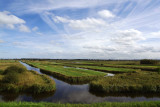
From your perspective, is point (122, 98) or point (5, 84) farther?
point (5, 84)

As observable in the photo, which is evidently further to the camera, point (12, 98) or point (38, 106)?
point (12, 98)

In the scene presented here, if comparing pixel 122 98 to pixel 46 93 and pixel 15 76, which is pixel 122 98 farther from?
pixel 15 76

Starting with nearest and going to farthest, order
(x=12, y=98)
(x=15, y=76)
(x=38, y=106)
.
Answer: (x=38, y=106)
(x=12, y=98)
(x=15, y=76)

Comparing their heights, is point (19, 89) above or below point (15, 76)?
below

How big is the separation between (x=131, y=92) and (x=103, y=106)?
34.9ft

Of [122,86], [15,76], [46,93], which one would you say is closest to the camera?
[46,93]

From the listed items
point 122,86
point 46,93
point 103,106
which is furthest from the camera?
point 122,86

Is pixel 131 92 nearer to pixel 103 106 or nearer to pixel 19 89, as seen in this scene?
pixel 103 106

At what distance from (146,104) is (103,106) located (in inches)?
199

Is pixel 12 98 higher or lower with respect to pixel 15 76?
lower

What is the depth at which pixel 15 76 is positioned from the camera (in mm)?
22641

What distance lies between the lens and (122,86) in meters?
20.7

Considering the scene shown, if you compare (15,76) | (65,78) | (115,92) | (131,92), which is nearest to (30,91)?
(15,76)

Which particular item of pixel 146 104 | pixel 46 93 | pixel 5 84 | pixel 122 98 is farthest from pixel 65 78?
pixel 146 104
